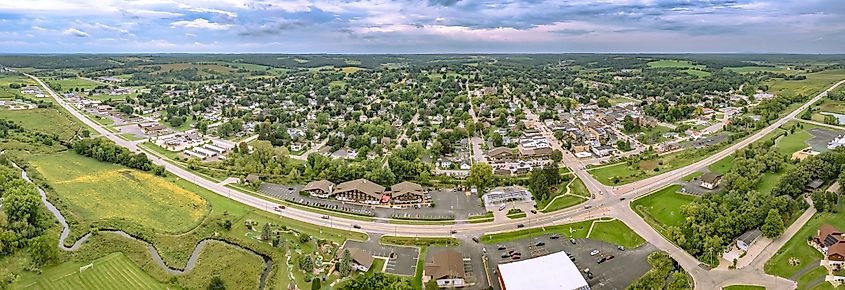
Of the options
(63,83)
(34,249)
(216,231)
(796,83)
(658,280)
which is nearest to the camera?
(658,280)

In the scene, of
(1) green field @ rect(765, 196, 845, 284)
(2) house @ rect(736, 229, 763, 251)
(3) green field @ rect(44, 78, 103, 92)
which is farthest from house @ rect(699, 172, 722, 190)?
(3) green field @ rect(44, 78, 103, 92)

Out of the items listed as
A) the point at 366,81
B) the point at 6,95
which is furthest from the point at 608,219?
the point at 6,95

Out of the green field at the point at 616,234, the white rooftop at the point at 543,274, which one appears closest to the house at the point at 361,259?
the white rooftop at the point at 543,274

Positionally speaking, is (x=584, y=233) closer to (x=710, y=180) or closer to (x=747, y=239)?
(x=747, y=239)

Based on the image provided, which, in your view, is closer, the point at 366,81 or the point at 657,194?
the point at 657,194

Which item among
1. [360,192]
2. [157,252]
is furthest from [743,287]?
[157,252]

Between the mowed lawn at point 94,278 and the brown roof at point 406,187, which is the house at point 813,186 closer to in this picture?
the brown roof at point 406,187

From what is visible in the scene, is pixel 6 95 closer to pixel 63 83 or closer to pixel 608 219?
pixel 63 83
